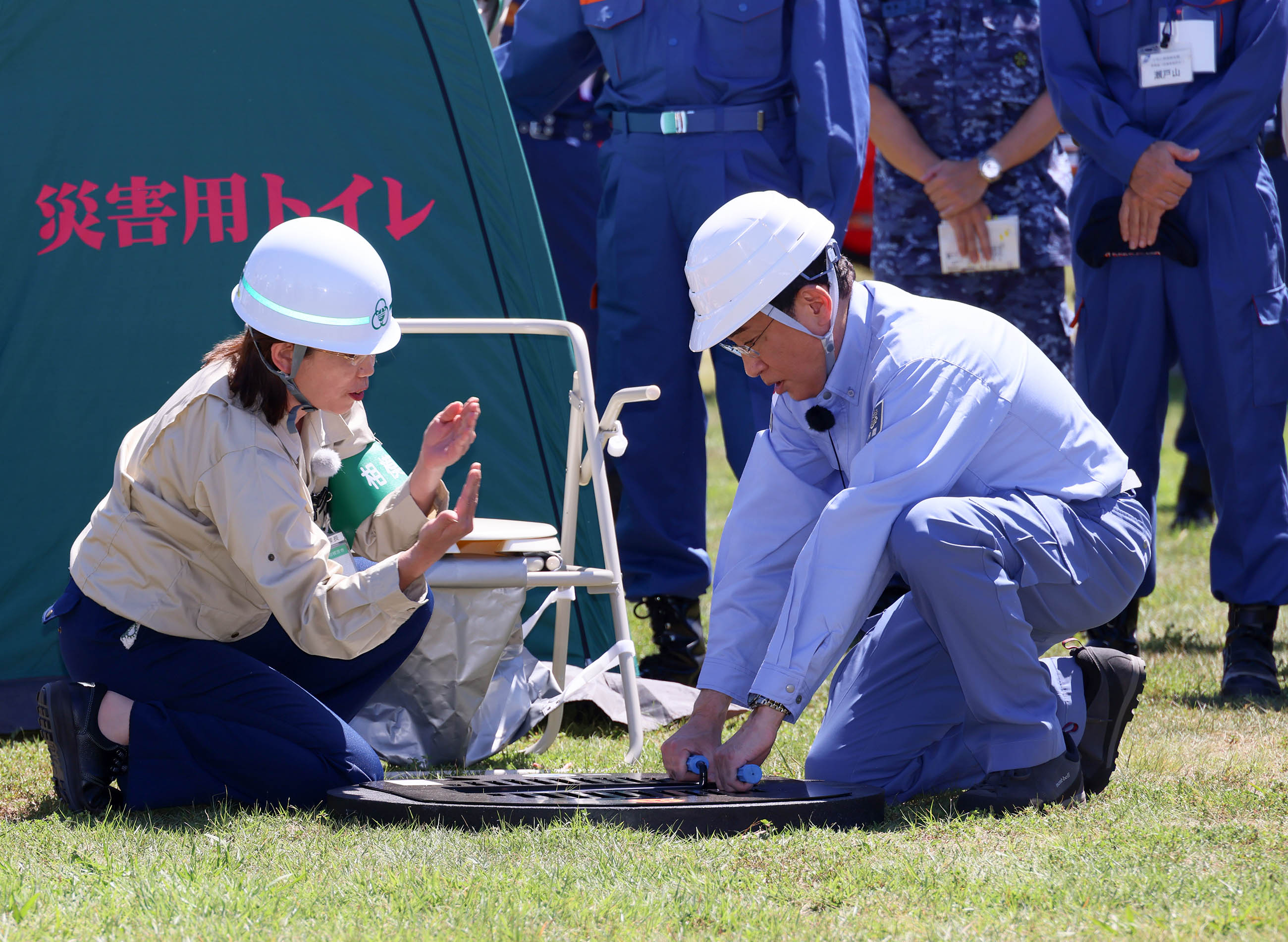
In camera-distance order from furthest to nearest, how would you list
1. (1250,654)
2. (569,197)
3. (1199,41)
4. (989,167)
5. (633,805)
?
(569,197), (989,167), (1199,41), (1250,654), (633,805)

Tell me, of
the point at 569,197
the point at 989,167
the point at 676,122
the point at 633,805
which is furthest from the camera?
the point at 569,197

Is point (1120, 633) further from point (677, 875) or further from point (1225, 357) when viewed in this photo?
point (677, 875)

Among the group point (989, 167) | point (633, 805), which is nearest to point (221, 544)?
point (633, 805)

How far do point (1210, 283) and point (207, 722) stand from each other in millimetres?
2732

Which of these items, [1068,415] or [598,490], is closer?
[1068,415]

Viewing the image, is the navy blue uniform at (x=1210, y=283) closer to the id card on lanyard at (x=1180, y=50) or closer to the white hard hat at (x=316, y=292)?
the id card on lanyard at (x=1180, y=50)

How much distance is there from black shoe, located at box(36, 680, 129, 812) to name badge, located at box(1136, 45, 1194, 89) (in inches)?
121

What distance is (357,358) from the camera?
117 inches

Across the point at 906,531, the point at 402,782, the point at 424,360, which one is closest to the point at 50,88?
the point at 424,360

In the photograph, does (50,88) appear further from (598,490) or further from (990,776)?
(990,776)

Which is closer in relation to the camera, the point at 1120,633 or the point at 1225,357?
the point at 1225,357

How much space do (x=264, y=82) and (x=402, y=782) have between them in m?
2.05

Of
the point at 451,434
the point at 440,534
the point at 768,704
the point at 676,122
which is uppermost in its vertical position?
the point at 676,122

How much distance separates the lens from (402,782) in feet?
9.85
